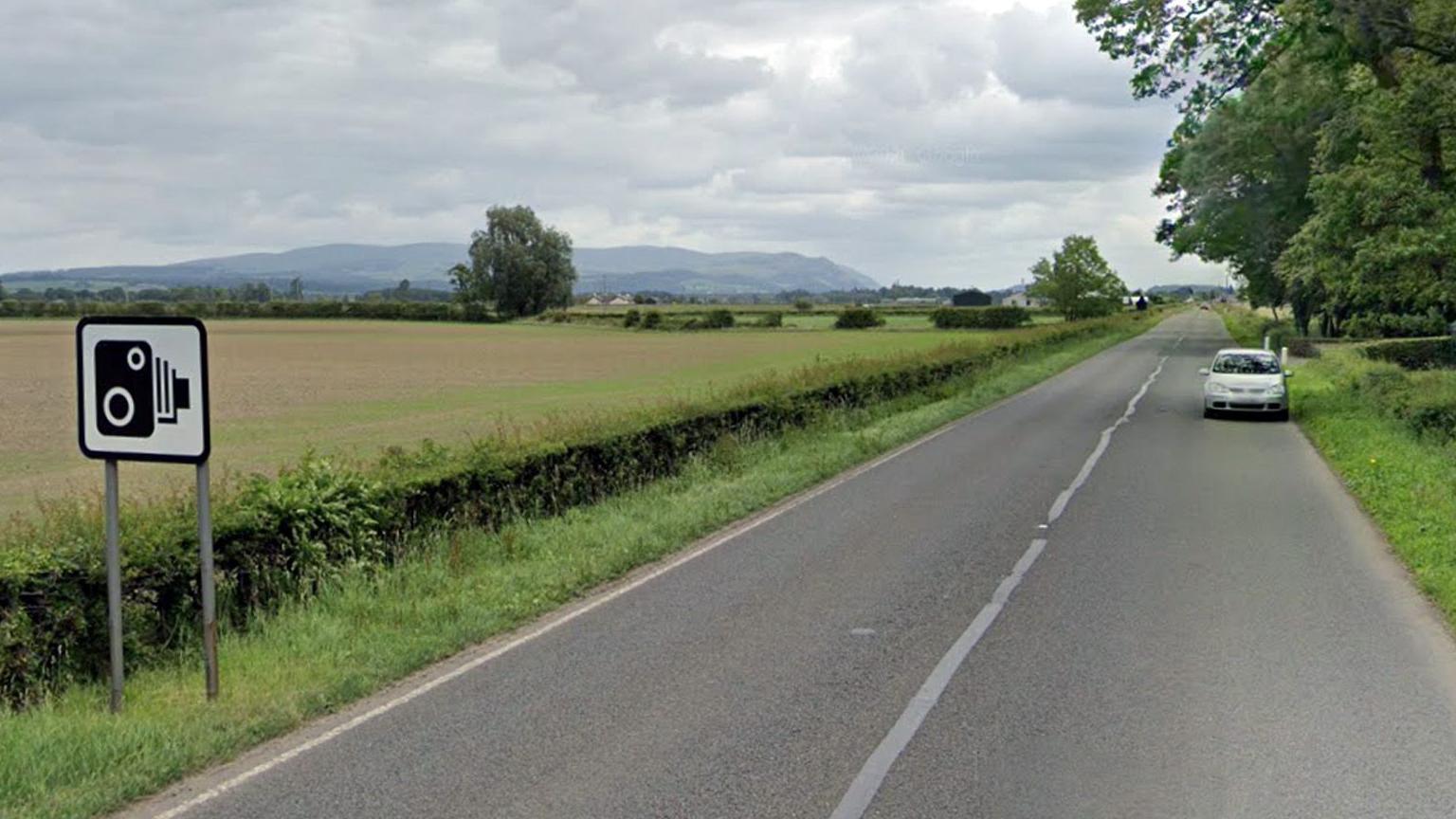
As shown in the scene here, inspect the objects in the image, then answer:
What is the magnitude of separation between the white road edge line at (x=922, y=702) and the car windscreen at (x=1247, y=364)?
653 inches

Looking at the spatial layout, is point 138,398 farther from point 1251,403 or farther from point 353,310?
point 353,310

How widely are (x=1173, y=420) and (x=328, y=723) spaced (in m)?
21.9

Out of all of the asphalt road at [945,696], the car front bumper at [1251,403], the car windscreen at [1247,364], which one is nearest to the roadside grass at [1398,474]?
the asphalt road at [945,696]

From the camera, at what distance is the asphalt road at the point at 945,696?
5.36 metres

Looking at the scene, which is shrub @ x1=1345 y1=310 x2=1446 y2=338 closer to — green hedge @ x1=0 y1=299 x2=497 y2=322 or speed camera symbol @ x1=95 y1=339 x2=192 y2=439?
speed camera symbol @ x1=95 y1=339 x2=192 y2=439

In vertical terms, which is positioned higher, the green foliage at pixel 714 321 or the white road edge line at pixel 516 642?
the green foliage at pixel 714 321

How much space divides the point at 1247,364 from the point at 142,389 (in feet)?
81.5

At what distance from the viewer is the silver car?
25203mm

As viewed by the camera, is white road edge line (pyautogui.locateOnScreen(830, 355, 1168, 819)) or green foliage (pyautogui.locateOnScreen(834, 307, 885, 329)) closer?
white road edge line (pyautogui.locateOnScreen(830, 355, 1168, 819))

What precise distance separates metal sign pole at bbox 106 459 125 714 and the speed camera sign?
0.67ft

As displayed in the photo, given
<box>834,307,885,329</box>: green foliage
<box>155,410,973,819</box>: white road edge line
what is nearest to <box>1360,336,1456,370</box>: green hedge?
<box>155,410,973,819</box>: white road edge line

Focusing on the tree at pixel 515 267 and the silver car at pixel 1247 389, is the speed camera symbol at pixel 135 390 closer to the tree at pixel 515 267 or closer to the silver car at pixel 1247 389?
the silver car at pixel 1247 389

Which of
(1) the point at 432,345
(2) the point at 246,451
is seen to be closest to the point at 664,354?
(1) the point at 432,345

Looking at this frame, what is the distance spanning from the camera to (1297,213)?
47906 mm
